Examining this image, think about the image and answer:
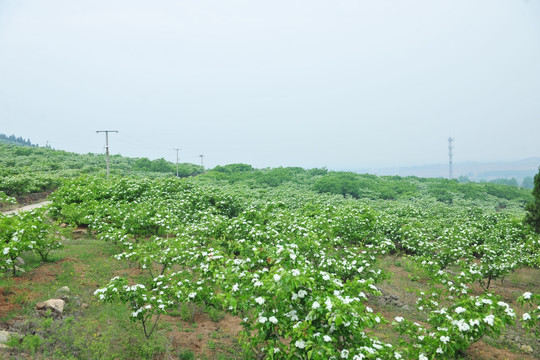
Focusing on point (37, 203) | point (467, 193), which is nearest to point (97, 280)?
point (37, 203)

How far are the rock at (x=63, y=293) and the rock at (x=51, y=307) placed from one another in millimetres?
637

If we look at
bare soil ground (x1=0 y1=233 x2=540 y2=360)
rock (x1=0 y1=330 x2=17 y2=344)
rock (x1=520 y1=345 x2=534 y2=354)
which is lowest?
rock (x1=520 y1=345 x2=534 y2=354)

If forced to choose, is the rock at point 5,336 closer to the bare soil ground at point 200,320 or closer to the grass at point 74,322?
the grass at point 74,322

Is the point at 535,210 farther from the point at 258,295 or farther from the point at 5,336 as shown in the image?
the point at 5,336

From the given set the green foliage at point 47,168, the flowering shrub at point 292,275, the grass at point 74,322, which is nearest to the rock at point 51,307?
the grass at point 74,322

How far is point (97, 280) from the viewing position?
11.1 m

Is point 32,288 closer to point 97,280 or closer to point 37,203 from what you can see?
point 97,280

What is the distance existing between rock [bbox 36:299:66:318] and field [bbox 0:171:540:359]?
0.23 meters

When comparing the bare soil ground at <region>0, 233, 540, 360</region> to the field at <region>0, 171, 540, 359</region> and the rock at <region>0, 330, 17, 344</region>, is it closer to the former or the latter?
the field at <region>0, 171, 540, 359</region>

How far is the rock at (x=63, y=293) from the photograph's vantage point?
29.8ft

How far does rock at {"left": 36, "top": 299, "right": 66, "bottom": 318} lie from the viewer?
318 inches

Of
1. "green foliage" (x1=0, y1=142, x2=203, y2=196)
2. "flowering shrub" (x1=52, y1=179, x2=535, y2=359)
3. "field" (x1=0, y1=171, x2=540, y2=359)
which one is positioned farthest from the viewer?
"green foliage" (x1=0, y1=142, x2=203, y2=196)

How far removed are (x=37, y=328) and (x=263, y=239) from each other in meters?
6.36

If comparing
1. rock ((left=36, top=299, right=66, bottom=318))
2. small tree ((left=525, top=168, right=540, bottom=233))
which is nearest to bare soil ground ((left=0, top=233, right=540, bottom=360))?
rock ((left=36, top=299, right=66, bottom=318))
